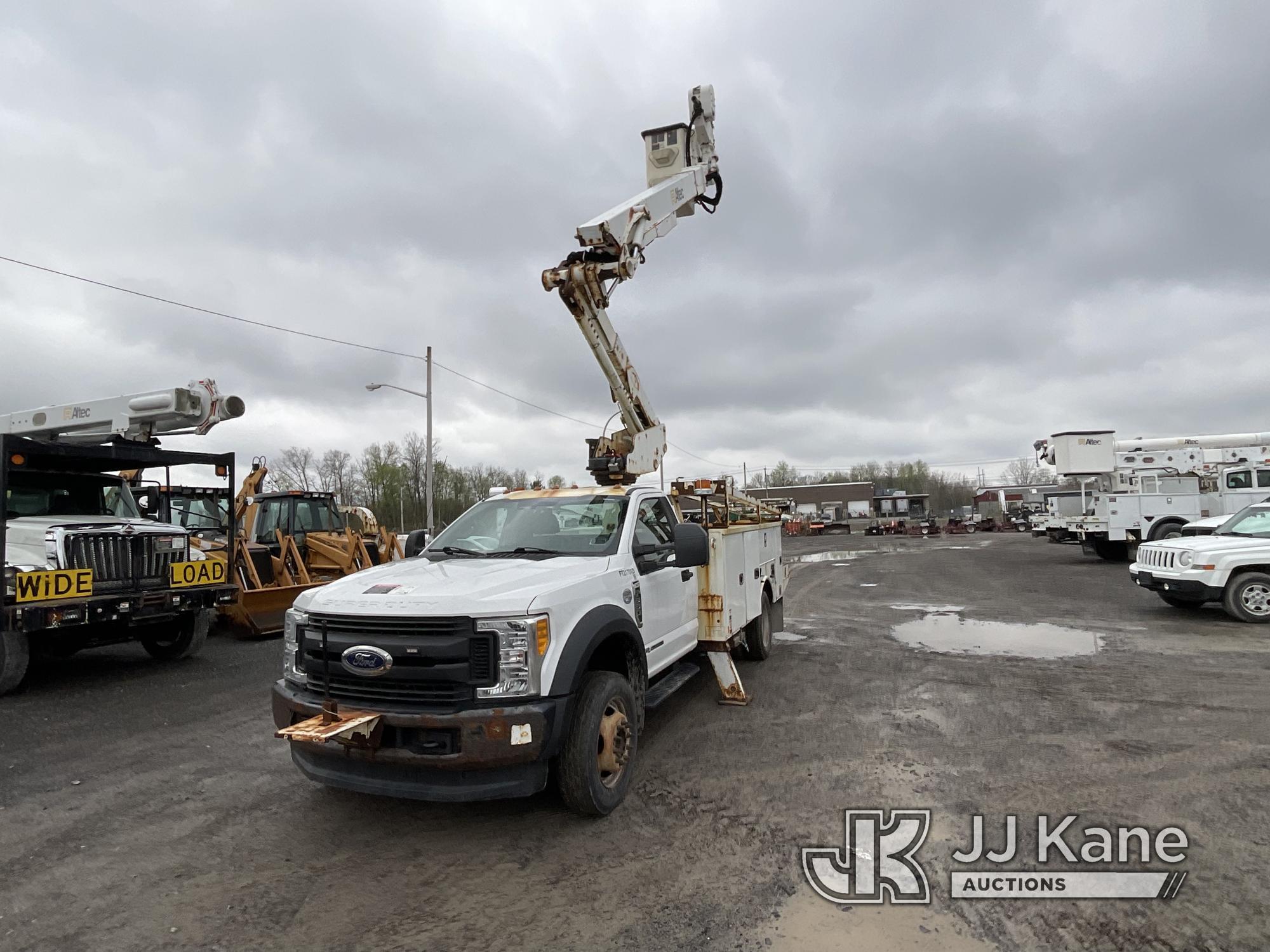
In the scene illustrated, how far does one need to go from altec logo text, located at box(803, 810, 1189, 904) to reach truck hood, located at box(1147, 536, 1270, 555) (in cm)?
832

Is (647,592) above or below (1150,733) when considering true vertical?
above

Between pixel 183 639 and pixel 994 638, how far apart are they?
10.00 metres

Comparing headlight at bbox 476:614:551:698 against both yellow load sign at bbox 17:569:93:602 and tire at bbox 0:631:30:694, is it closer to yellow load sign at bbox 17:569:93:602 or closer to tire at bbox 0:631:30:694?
yellow load sign at bbox 17:569:93:602

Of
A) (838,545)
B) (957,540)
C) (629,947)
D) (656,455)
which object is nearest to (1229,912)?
(629,947)

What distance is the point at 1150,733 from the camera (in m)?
5.29

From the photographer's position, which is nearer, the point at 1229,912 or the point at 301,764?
the point at 1229,912

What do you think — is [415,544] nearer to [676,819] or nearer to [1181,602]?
[676,819]

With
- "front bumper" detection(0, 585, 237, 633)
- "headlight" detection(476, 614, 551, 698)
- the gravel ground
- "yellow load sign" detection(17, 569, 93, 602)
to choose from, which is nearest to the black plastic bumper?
the gravel ground

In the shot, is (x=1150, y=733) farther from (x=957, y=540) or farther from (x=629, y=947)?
(x=957, y=540)

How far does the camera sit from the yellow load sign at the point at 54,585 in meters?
6.68

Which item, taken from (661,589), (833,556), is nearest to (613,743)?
(661,589)

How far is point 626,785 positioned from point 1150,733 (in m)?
3.91

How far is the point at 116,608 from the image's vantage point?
727cm

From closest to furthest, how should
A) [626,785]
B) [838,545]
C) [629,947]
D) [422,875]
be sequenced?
1. [629,947]
2. [422,875]
3. [626,785]
4. [838,545]
